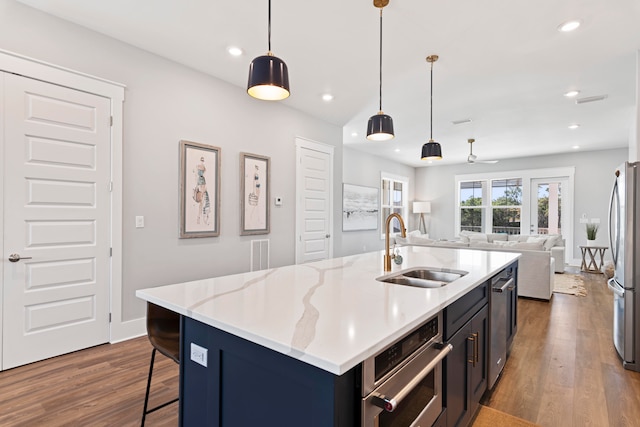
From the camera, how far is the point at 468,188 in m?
9.59

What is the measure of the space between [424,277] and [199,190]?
99.4 inches

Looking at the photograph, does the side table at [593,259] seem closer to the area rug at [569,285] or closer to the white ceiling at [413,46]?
the area rug at [569,285]

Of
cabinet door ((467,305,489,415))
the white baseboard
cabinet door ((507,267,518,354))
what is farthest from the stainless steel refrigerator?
the white baseboard

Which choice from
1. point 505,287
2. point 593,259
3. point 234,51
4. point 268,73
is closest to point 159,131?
point 234,51

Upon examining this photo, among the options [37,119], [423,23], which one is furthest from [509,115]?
[37,119]

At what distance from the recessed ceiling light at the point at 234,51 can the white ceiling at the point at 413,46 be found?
46 mm

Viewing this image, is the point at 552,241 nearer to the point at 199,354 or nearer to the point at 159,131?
the point at 159,131

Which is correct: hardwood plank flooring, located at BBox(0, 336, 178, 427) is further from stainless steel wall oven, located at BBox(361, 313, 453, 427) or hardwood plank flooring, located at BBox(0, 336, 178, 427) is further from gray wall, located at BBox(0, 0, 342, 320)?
stainless steel wall oven, located at BBox(361, 313, 453, 427)

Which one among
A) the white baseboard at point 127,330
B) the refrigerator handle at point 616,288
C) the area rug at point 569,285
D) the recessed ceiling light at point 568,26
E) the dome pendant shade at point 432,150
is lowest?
the area rug at point 569,285

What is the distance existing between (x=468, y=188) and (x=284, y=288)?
923 centimetres

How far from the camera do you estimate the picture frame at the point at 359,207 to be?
7.42 metres

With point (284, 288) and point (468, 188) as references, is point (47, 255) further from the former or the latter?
point (468, 188)

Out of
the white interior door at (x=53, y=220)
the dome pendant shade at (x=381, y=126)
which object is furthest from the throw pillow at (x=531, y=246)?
the white interior door at (x=53, y=220)

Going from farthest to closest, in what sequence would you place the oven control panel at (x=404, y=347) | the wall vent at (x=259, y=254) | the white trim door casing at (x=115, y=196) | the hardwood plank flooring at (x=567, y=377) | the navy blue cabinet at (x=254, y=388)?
the wall vent at (x=259, y=254) < the white trim door casing at (x=115, y=196) < the hardwood plank flooring at (x=567, y=377) < the oven control panel at (x=404, y=347) < the navy blue cabinet at (x=254, y=388)
